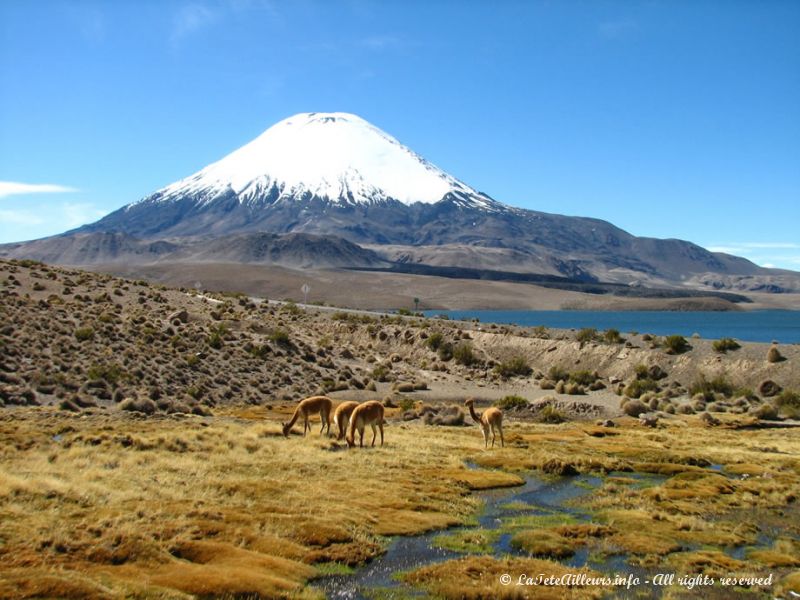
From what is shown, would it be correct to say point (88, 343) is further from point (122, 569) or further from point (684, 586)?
point (684, 586)

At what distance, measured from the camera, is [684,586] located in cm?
1091

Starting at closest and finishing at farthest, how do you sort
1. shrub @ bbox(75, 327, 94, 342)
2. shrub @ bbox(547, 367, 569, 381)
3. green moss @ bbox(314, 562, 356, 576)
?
green moss @ bbox(314, 562, 356, 576)
shrub @ bbox(75, 327, 94, 342)
shrub @ bbox(547, 367, 569, 381)

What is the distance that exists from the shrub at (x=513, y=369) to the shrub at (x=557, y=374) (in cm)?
227

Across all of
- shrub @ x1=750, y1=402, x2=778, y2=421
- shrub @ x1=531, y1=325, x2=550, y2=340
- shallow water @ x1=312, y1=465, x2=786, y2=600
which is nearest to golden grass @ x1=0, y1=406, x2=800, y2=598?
shallow water @ x1=312, y1=465, x2=786, y2=600

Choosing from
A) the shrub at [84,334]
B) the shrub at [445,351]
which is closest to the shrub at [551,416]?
the shrub at [445,351]

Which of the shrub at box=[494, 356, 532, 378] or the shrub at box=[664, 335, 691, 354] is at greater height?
the shrub at box=[664, 335, 691, 354]

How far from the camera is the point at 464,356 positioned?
177 ft

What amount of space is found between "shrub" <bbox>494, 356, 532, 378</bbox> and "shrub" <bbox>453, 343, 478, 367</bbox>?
271 centimetres

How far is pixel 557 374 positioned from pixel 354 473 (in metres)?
32.5

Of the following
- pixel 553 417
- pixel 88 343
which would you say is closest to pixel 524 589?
pixel 553 417

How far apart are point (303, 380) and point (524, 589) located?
1356 inches

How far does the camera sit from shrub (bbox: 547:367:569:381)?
48062 mm

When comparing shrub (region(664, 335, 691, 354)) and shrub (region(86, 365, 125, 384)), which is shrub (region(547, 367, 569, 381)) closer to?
shrub (region(664, 335, 691, 354))

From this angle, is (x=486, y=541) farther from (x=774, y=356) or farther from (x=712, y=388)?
(x=774, y=356)
